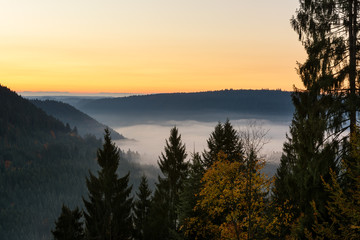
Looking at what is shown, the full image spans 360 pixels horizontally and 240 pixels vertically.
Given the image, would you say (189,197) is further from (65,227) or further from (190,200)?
(65,227)

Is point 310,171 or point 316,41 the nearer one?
point 310,171

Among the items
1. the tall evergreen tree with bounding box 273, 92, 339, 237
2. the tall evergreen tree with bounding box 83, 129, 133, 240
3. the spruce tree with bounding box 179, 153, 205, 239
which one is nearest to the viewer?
the tall evergreen tree with bounding box 273, 92, 339, 237

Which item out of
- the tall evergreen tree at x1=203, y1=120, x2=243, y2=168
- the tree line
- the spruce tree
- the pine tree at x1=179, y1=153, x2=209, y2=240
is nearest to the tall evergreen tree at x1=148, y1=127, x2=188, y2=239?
the tall evergreen tree at x1=203, y1=120, x2=243, y2=168

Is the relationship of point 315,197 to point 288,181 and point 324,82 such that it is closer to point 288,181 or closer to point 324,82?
point 288,181

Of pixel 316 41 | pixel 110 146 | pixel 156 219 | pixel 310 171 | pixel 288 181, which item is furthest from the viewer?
pixel 156 219

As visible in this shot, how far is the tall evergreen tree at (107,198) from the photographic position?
32.6 meters

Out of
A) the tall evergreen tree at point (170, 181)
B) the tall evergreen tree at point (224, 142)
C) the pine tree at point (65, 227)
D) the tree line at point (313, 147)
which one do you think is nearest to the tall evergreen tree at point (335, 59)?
the tree line at point (313, 147)

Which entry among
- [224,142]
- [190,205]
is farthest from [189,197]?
[224,142]

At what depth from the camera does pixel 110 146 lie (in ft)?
107

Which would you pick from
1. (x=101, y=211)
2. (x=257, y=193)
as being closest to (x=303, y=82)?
(x=257, y=193)

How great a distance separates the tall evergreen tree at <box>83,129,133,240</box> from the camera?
3259 centimetres

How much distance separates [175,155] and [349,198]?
31377 millimetres

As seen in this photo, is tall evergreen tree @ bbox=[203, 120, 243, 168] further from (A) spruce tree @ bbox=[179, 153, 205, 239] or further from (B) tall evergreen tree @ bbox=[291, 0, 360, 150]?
(B) tall evergreen tree @ bbox=[291, 0, 360, 150]

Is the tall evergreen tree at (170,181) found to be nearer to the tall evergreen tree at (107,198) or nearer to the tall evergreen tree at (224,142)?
the tall evergreen tree at (107,198)
